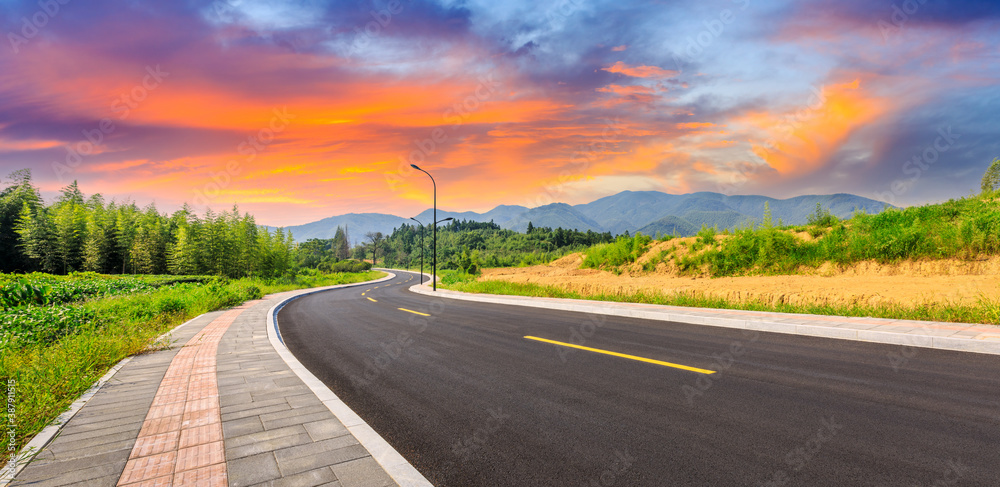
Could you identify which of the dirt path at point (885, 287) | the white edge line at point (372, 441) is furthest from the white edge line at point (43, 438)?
the dirt path at point (885, 287)

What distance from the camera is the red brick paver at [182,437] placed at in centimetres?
299

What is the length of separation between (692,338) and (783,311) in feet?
13.7

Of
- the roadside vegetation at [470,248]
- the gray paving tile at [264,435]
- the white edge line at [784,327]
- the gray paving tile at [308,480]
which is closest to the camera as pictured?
the gray paving tile at [308,480]

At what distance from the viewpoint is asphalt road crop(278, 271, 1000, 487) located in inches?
121

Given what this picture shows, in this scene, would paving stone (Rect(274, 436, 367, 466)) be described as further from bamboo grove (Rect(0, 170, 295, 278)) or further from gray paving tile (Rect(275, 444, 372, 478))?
bamboo grove (Rect(0, 170, 295, 278))

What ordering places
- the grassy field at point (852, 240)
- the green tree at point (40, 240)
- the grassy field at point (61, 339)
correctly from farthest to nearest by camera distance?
the green tree at point (40, 240)
the grassy field at point (852, 240)
the grassy field at point (61, 339)

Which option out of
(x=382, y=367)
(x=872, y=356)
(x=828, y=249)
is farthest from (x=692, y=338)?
(x=828, y=249)

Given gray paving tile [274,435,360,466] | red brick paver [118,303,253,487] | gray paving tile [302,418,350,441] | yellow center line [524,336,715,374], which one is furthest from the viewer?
yellow center line [524,336,715,374]

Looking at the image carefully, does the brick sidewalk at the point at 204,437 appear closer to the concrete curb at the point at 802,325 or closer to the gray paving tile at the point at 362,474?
the gray paving tile at the point at 362,474

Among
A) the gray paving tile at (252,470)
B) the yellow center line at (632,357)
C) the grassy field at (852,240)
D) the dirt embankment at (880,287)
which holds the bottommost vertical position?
the yellow center line at (632,357)

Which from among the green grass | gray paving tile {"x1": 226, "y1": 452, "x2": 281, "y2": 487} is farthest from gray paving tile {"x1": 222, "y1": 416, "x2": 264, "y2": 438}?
the green grass

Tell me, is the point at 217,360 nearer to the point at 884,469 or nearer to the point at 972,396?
the point at 884,469

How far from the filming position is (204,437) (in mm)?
3688

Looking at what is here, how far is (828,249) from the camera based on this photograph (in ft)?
54.9
